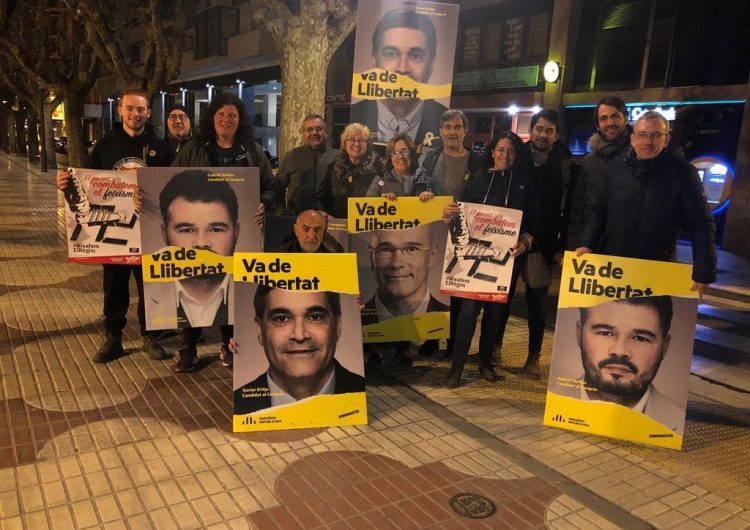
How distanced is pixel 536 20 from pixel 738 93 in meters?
7.36

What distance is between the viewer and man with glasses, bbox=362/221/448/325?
5219mm

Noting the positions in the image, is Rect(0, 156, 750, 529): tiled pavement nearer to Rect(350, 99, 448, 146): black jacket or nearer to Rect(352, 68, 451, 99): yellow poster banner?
Rect(350, 99, 448, 146): black jacket

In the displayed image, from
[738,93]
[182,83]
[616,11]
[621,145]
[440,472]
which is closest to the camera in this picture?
[440,472]

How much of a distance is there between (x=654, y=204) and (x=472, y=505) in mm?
2397

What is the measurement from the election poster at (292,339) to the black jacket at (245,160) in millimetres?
1130

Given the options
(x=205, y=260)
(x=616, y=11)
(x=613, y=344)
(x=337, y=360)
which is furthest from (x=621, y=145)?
(x=616, y=11)

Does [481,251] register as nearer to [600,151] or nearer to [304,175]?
[600,151]

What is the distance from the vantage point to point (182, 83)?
39.4 metres

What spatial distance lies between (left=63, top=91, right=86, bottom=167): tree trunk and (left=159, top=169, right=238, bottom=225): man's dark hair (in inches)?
461

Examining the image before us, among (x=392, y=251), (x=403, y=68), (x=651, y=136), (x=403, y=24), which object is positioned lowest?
(x=392, y=251)

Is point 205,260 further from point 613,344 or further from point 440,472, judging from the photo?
point 613,344

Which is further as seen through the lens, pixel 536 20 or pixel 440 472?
pixel 536 20

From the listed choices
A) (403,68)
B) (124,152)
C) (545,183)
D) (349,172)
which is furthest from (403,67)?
(124,152)

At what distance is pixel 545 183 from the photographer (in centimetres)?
502
